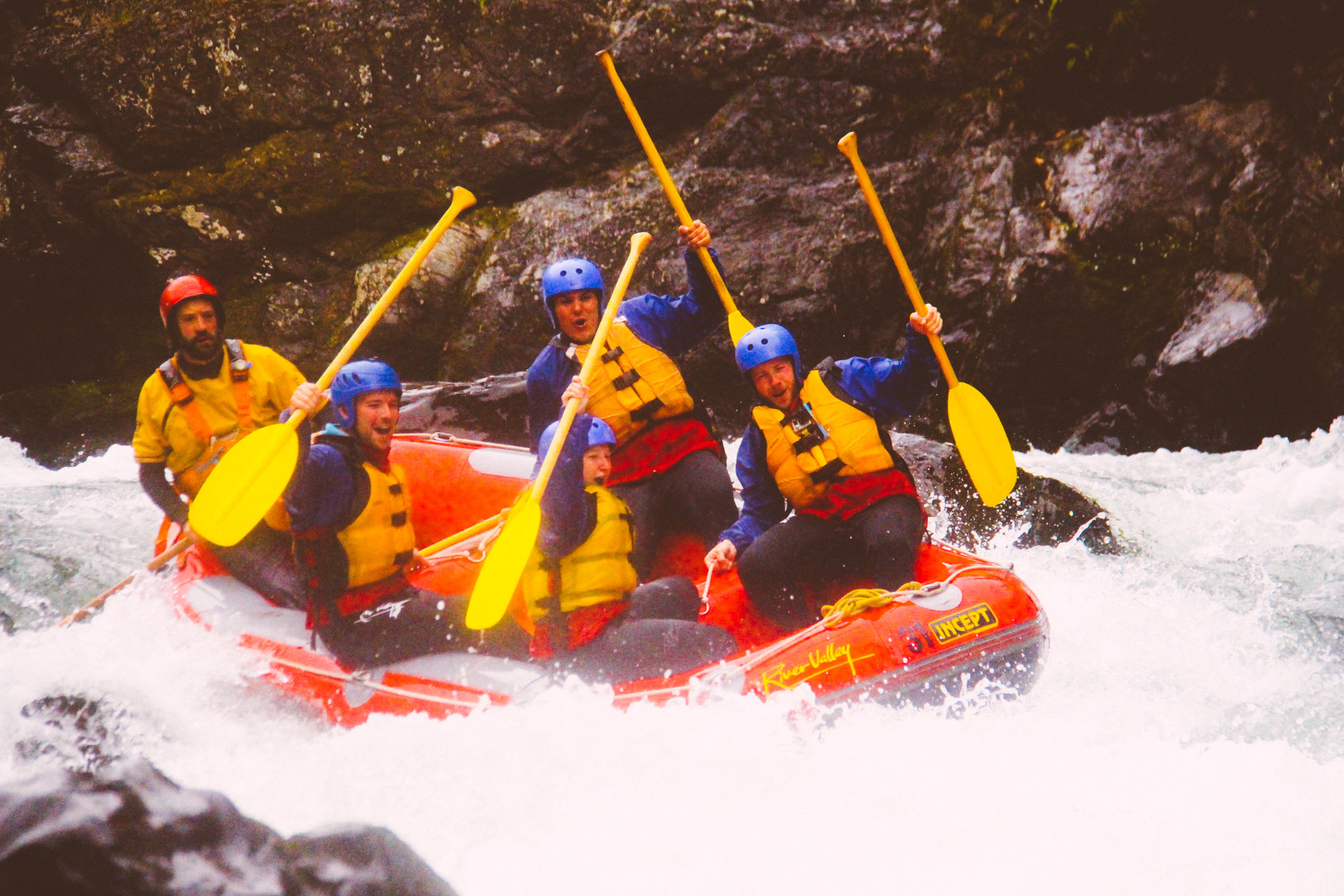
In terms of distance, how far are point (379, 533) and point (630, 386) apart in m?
1.05

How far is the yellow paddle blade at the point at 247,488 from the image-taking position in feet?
9.70

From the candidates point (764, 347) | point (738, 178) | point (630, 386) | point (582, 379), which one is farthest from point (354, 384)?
point (738, 178)

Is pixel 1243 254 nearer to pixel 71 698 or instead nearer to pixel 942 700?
pixel 942 700

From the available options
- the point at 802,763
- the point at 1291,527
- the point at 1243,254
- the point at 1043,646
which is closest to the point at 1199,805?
the point at 1043,646

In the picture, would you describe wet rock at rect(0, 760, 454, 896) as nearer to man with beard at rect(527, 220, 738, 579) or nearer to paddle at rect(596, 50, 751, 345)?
man with beard at rect(527, 220, 738, 579)

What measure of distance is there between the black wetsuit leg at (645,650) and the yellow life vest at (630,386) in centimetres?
86

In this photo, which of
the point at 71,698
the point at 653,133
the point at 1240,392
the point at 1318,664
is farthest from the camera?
the point at 653,133

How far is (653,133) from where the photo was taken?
22.1ft

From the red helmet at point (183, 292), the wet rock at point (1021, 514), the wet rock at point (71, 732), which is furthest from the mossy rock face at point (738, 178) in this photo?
the wet rock at point (71, 732)

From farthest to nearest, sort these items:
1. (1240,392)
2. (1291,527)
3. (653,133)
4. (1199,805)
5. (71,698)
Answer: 1. (653,133)
2. (1240,392)
3. (1291,527)
4. (71,698)
5. (1199,805)

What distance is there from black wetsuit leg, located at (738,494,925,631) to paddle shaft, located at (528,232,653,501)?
2.52 feet

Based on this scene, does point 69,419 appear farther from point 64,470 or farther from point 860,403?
point 860,403

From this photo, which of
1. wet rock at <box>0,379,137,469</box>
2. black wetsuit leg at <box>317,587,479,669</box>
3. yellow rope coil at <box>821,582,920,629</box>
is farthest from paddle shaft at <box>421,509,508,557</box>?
wet rock at <box>0,379,137,469</box>

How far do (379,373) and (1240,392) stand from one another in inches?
189
